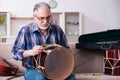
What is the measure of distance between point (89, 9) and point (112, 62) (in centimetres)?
321

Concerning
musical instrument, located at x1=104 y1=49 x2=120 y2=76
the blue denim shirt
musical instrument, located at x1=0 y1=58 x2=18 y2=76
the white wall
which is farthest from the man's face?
the white wall

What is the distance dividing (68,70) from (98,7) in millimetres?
3838

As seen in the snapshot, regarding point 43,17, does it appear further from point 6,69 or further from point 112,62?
point 112,62

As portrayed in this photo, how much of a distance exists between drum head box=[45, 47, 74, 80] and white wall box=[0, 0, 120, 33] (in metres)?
3.53

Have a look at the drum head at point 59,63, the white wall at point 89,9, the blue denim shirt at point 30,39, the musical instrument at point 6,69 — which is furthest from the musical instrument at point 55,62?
the white wall at point 89,9

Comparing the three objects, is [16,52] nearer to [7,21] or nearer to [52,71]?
[52,71]

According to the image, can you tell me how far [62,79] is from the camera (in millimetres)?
1647

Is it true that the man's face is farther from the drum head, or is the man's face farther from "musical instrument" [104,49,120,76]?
"musical instrument" [104,49,120,76]

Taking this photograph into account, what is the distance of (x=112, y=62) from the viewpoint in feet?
7.21

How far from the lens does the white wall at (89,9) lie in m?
5.12

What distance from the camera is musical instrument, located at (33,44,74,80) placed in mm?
1578

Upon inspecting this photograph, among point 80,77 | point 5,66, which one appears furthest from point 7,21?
point 80,77

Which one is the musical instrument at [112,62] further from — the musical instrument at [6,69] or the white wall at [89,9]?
the white wall at [89,9]

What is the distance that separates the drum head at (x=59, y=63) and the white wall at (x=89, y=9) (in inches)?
139
